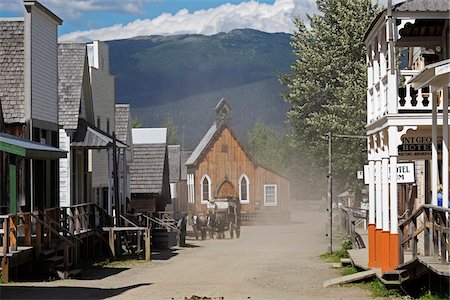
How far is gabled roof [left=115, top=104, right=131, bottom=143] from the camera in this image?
2212 inches

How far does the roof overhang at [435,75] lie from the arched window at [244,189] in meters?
69.7

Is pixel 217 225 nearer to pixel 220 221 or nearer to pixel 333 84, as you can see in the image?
pixel 220 221

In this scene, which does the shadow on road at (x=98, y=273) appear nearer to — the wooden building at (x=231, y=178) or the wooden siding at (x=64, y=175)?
the wooden siding at (x=64, y=175)

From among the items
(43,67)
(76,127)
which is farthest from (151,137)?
(43,67)

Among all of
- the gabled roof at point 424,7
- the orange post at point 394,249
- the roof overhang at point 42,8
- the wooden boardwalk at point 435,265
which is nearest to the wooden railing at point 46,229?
the roof overhang at point 42,8

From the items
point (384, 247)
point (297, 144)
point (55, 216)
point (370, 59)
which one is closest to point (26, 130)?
point (55, 216)

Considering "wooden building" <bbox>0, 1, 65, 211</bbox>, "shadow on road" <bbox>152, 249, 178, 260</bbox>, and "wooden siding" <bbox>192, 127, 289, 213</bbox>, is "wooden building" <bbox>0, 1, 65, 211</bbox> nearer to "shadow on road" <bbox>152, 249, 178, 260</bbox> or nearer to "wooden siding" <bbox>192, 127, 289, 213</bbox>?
"shadow on road" <bbox>152, 249, 178, 260</bbox>

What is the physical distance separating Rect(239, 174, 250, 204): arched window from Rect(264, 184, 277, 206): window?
1.45 metres

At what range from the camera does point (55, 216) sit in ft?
104

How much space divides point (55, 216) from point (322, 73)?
113 ft

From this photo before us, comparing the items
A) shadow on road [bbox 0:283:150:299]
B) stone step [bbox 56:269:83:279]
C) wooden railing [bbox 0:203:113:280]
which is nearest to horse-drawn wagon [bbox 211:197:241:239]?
wooden railing [bbox 0:203:113:280]

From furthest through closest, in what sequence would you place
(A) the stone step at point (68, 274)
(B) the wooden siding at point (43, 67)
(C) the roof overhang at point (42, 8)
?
(B) the wooden siding at point (43, 67) → (C) the roof overhang at point (42, 8) → (A) the stone step at point (68, 274)

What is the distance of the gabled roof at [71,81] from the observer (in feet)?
138

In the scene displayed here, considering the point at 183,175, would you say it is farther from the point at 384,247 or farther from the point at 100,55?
the point at 384,247
